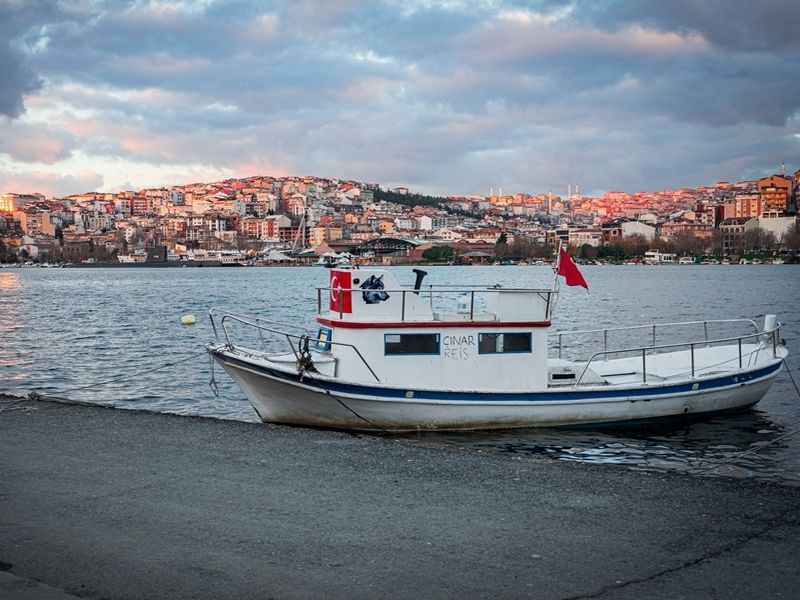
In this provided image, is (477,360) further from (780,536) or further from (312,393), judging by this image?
(780,536)

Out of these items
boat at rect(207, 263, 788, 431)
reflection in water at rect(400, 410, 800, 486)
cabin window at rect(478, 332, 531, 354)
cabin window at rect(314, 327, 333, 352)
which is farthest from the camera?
cabin window at rect(314, 327, 333, 352)

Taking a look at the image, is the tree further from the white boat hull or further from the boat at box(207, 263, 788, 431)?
the boat at box(207, 263, 788, 431)

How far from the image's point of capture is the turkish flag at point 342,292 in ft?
42.3

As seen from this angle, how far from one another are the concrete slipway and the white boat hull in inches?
108

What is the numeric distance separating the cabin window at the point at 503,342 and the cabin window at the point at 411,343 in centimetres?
71

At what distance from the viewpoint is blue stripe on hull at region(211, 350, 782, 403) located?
12.3 m

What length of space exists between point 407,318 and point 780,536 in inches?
287

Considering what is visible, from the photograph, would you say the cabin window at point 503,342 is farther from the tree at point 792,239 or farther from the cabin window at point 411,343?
the tree at point 792,239

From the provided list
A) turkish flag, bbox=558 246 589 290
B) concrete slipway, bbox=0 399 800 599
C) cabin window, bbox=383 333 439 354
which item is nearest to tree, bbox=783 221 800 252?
turkish flag, bbox=558 246 589 290

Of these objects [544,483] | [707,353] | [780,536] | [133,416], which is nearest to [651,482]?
[544,483]

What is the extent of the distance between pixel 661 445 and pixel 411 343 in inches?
161

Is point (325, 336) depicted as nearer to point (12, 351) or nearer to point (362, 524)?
point (362, 524)

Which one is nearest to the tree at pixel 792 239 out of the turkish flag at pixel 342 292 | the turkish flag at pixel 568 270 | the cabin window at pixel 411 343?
the turkish flag at pixel 568 270

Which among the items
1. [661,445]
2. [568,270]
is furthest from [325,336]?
[661,445]
